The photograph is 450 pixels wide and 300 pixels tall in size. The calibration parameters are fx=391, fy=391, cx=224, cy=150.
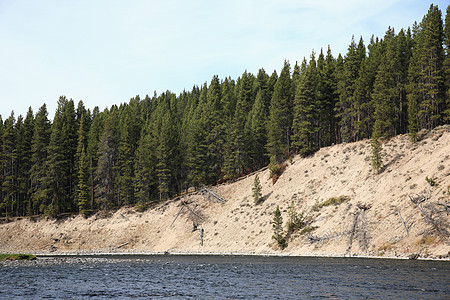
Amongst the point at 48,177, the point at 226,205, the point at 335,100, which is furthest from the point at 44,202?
the point at 335,100

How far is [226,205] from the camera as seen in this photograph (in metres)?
76.8

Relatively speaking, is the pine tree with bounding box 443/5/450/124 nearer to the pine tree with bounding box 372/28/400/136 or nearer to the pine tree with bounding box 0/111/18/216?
the pine tree with bounding box 372/28/400/136

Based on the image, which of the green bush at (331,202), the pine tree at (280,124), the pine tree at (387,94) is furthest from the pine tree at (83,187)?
the pine tree at (387,94)

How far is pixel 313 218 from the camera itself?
58.7m

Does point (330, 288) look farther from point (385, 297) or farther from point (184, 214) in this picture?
point (184, 214)

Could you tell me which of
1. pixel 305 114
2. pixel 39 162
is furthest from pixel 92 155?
pixel 305 114

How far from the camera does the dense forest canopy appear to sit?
67.0 meters

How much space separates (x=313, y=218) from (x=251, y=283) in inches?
1242

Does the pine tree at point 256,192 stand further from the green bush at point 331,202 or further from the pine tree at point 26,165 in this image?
the pine tree at point 26,165

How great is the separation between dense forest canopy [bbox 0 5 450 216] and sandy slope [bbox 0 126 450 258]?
435cm

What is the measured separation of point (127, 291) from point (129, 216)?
5736 centimetres

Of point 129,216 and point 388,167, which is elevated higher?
point 388,167

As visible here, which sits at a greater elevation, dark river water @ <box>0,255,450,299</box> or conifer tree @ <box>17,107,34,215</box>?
conifer tree @ <box>17,107,34,215</box>

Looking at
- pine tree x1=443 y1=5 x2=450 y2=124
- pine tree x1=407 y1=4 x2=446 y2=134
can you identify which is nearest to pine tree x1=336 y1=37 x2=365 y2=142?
pine tree x1=407 y1=4 x2=446 y2=134
